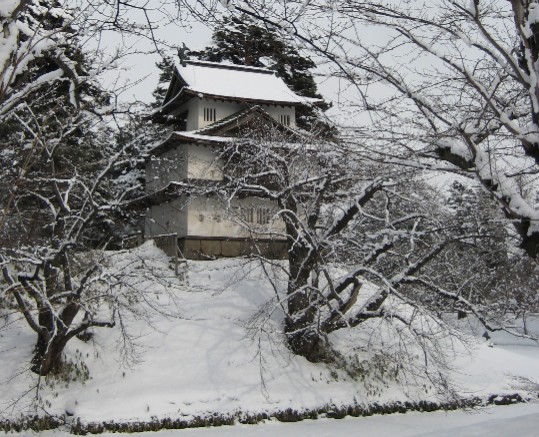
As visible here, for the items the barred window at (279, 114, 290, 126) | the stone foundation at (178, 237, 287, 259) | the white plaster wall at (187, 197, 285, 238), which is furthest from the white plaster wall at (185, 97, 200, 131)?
the stone foundation at (178, 237, 287, 259)

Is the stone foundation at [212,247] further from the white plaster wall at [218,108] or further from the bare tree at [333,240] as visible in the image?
the white plaster wall at [218,108]

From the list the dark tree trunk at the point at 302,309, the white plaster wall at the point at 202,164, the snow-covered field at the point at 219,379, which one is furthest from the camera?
the white plaster wall at the point at 202,164

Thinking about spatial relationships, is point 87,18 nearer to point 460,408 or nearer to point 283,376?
point 283,376

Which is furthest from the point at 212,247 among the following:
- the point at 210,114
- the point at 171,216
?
the point at 210,114

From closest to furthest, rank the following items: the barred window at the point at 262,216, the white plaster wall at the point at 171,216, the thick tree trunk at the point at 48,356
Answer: the thick tree trunk at the point at 48,356
the barred window at the point at 262,216
the white plaster wall at the point at 171,216

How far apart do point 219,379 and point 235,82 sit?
626 inches

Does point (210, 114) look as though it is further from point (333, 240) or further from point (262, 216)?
point (333, 240)

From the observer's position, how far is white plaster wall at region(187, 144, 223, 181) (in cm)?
2394

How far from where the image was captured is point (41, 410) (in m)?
13.6

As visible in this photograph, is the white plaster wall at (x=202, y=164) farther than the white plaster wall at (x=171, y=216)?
No

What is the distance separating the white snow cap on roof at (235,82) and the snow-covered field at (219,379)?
9.41m

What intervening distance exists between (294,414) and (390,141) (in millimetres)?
11056

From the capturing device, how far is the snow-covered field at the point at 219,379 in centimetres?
1409

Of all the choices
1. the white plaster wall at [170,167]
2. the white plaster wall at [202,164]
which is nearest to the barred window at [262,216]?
the white plaster wall at [202,164]
